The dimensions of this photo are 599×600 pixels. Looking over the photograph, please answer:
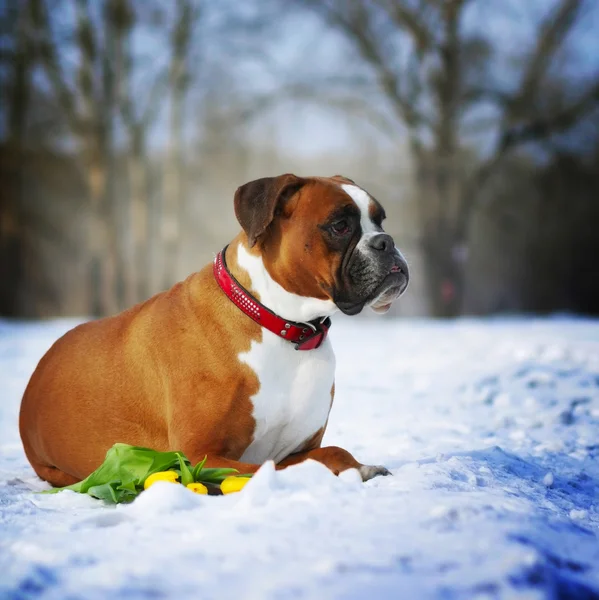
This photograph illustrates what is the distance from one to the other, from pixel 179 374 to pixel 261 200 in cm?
82

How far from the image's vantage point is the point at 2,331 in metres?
12.0

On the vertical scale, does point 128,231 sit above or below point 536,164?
below

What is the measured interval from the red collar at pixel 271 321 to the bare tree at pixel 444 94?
38.7 ft

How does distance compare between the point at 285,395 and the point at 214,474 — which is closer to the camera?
the point at 214,474

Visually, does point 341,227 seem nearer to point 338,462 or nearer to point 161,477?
point 338,462

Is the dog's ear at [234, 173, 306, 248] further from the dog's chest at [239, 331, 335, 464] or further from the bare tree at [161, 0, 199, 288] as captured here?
the bare tree at [161, 0, 199, 288]

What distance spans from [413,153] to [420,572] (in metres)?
13.6

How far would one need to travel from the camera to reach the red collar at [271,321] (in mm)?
3256

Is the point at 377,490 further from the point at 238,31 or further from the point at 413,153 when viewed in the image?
the point at 238,31

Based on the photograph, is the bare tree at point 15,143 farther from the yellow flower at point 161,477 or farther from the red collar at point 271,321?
the yellow flower at point 161,477

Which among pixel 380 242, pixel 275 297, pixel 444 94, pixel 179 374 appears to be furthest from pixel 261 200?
pixel 444 94

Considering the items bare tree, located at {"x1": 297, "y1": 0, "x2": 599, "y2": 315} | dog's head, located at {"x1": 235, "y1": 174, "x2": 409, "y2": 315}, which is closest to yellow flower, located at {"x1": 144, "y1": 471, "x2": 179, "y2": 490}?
dog's head, located at {"x1": 235, "y1": 174, "x2": 409, "y2": 315}

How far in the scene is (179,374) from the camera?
3.30 meters

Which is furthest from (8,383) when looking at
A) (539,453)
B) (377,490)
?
(377,490)
